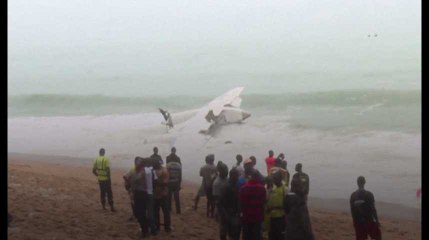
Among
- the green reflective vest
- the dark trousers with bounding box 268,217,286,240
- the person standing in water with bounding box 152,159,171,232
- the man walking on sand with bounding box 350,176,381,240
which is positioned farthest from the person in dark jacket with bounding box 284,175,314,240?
the green reflective vest

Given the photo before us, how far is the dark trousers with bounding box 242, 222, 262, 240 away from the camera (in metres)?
8.45

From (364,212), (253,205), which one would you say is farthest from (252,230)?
(364,212)

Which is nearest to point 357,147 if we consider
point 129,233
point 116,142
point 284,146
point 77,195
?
point 284,146

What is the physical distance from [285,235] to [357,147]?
1857 cm

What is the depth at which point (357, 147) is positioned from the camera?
26359mm

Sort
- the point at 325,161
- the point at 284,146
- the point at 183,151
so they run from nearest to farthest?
the point at 325,161 → the point at 183,151 → the point at 284,146

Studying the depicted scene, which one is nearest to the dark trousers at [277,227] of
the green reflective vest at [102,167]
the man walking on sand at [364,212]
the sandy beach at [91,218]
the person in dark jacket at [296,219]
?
the person in dark jacket at [296,219]

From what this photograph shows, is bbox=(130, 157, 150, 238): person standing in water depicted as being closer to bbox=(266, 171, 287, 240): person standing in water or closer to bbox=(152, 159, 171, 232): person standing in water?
bbox=(152, 159, 171, 232): person standing in water

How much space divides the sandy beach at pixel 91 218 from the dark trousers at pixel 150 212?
0.89 ft

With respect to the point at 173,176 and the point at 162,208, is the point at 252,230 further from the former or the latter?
the point at 173,176

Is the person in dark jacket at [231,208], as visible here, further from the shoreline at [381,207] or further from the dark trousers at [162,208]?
the shoreline at [381,207]

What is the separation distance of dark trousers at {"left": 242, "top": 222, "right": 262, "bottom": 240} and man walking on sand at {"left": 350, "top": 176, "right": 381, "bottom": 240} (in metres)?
1.62

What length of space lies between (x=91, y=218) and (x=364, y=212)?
4.74 meters
